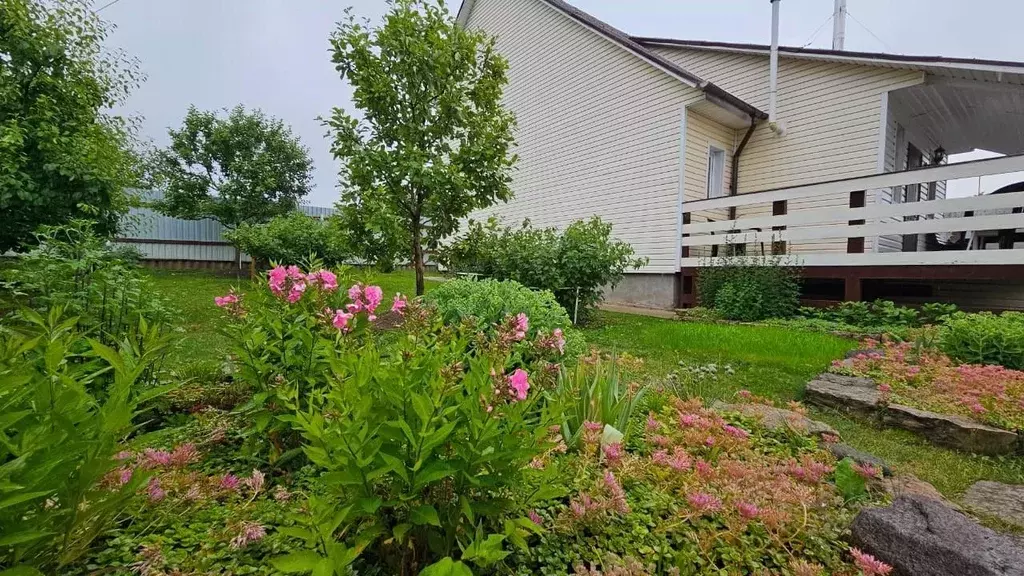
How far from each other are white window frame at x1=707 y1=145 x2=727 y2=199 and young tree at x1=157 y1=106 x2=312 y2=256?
13.4 m

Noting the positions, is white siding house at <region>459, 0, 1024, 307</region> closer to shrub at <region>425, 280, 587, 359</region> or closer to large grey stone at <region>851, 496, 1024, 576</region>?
shrub at <region>425, 280, 587, 359</region>

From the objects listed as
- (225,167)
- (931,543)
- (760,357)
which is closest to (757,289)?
(760,357)

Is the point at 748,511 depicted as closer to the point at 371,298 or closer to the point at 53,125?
the point at 371,298

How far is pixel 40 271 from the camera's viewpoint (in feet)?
8.14

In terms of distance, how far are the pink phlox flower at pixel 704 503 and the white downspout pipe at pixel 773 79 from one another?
9487 mm

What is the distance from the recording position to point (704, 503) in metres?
1.59

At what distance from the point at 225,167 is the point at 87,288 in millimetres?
15579

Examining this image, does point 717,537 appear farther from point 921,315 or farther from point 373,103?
point 921,315

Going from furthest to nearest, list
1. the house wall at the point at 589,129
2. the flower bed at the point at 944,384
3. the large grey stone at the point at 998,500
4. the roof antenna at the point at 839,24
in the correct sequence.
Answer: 1. the roof antenna at the point at 839,24
2. the house wall at the point at 589,129
3. the flower bed at the point at 944,384
4. the large grey stone at the point at 998,500

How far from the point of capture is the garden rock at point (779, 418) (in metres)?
2.57

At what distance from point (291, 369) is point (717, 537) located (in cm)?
169

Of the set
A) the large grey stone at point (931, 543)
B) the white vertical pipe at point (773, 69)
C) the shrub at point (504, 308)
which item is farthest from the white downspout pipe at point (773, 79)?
the large grey stone at point (931, 543)

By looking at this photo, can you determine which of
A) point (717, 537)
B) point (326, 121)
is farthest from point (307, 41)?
point (717, 537)

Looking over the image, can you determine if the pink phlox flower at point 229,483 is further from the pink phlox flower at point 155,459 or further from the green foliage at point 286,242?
the green foliage at point 286,242
